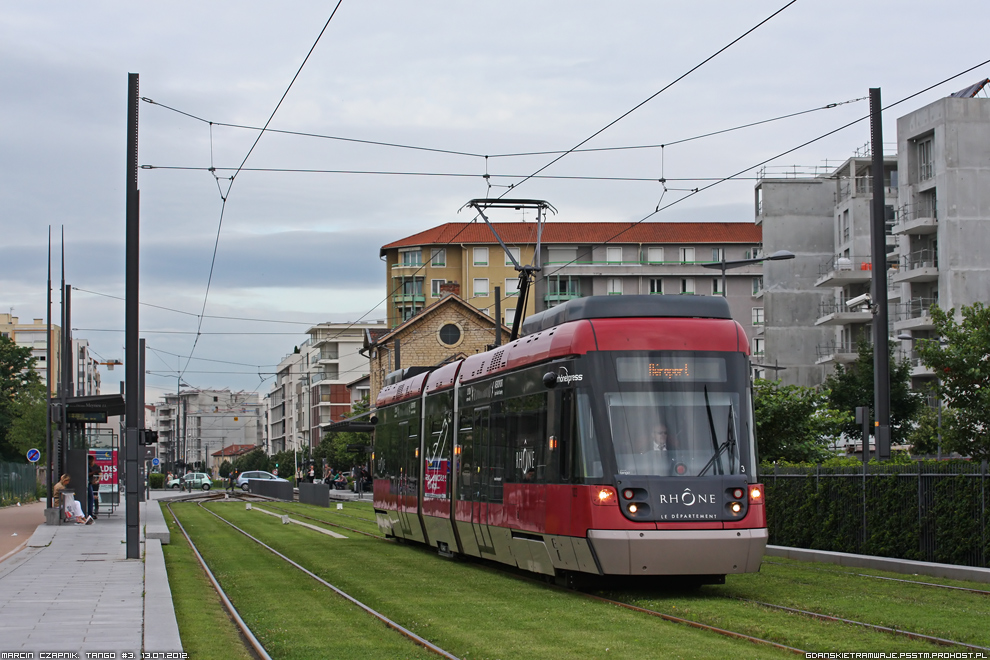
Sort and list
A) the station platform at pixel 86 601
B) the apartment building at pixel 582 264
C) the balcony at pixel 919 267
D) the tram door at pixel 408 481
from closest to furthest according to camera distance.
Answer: the station platform at pixel 86 601 < the tram door at pixel 408 481 < the balcony at pixel 919 267 < the apartment building at pixel 582 264

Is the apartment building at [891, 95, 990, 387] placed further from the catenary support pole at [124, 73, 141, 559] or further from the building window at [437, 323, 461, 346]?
the catenary support pole at [124, 73, 141, 559]

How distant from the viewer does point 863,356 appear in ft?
174

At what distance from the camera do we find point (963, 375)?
2675 cm

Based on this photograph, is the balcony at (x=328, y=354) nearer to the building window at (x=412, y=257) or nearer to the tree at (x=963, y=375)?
the building window at (x=412, y=257)

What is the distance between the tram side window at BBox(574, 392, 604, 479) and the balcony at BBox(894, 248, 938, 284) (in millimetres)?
49499

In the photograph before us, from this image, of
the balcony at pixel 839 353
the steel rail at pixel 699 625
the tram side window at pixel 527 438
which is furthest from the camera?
the balcony at pixel 839 353

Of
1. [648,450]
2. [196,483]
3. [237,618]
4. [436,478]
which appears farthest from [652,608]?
[196,483]

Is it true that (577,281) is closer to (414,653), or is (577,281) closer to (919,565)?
(919,565)

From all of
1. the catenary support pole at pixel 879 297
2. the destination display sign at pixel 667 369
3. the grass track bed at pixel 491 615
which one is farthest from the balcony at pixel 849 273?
the destination display sign at pixel 667 369

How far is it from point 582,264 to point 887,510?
84.7 m

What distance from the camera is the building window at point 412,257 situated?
106m

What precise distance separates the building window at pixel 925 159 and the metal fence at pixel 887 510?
40381 mm

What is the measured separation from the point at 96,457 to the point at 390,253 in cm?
6604

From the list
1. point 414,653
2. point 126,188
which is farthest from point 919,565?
point 126,188
